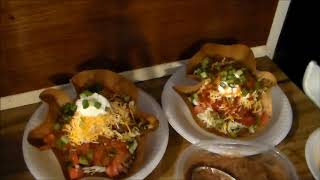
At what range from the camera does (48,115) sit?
1007mm

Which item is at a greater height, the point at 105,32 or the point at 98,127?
the point at 105,32

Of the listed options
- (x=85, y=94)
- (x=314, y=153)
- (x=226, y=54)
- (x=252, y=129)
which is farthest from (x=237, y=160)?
(x=85, y=94)

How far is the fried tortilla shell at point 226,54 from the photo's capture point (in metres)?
1.20

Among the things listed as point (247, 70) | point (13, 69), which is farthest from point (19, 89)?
point (247, 70)

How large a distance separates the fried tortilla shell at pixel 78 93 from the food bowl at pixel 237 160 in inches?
4.5

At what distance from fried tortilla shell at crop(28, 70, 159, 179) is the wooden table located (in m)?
0.10

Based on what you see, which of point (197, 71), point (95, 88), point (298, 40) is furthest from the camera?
point (298, 40)

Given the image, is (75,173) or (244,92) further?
(244,92)

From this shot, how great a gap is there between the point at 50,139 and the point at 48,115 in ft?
0.21

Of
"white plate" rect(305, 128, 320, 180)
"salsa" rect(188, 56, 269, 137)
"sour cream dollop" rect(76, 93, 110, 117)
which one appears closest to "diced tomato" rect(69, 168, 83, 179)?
"sour cream dollop" rect(76, 93, 110, 117)

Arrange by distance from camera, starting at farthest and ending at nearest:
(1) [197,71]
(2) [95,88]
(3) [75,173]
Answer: (1) [197,71], (2) [95,88], (3) [75,173]

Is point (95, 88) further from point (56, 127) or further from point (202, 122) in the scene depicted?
point (202, 122)

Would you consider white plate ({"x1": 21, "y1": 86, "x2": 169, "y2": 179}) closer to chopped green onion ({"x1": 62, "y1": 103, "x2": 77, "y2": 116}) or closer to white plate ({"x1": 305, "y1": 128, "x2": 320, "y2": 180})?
chopped green onion ({"x1": 62, "y1": 103, "x2": 77, "y2": 116})

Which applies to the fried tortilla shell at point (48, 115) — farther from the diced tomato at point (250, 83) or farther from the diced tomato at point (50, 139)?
the diced tomato at point (250, 83)
